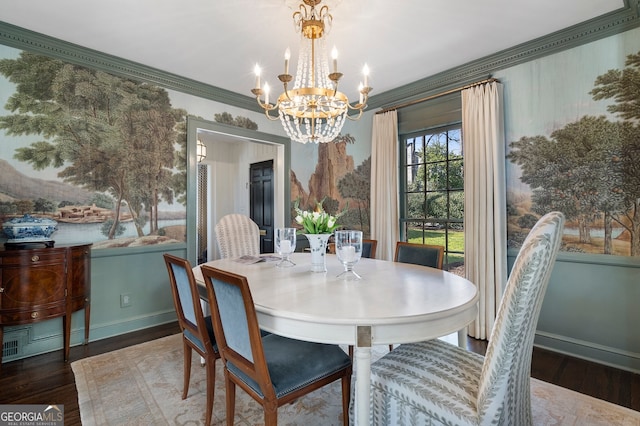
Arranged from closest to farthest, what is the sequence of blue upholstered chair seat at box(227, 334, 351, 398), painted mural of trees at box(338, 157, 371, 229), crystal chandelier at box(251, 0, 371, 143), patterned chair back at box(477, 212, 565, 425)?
patterned chair back at box(477, 212, 565, 425)
blue upholstered chair seat at box(227, 334, 351, 398)
crystal chandelier at box(251, 0, 371, 143)
painted mural of trees at box(338, 157, 371, 229)

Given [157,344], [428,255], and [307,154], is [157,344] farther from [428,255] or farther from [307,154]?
[307,154]

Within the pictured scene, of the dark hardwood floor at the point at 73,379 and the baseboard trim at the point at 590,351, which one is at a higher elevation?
the baseboard trim at the point at 590,351

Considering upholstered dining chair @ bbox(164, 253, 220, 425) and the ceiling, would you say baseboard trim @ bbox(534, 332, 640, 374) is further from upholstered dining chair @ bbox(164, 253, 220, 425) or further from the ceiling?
upholstered dining chair @ bbox(164, 253, 220, 425)

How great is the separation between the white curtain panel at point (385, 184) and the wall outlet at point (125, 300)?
9.33 feet

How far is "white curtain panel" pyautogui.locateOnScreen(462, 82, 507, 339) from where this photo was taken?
9.69 ft

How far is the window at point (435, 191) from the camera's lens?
137 inches

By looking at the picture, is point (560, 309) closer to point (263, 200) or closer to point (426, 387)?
point (426, 387)

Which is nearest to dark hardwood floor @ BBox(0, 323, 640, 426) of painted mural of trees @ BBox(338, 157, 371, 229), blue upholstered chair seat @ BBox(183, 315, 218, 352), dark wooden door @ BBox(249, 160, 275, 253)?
blue upholstered chair seat @ BBox(183, 315, 218, 352)

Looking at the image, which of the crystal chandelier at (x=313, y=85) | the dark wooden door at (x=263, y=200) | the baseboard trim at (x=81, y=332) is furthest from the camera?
the dark wooden door at (x=263, y=200)

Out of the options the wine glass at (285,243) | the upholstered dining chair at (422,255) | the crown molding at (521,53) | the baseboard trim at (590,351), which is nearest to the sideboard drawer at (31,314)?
the wine glass at (285,243)

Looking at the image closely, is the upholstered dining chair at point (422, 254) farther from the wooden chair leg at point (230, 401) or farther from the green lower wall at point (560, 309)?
the wooden chair leg at point (230, 401)

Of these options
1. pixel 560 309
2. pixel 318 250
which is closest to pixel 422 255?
pixel 318 250

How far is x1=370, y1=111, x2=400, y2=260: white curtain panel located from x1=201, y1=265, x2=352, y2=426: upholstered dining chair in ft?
7.91

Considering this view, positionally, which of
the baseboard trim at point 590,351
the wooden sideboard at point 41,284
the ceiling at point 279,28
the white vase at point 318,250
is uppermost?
the ceiling at point 279,28
